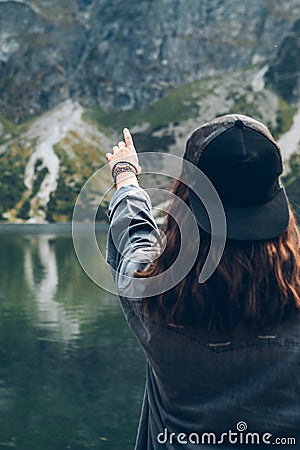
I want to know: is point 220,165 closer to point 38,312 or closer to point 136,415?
point 136,415

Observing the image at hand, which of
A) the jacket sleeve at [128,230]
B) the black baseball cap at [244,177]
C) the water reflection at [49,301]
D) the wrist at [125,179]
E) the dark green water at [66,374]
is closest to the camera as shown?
the black baseball cap at [244,177]

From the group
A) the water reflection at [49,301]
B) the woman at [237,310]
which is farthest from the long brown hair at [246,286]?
the water reflection at [49,301]

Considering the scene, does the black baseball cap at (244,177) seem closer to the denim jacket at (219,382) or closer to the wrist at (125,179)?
the denim jacket at (219,382)

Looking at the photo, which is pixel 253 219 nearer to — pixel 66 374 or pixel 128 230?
pixel 128 230

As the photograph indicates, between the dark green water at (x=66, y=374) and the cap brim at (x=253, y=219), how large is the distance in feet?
73.0

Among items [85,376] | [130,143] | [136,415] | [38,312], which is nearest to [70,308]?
[38,312]

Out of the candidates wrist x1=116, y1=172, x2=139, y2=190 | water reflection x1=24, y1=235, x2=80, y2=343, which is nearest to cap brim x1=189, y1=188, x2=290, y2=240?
wrist x1=116, y1=172, x2=139, y2=190

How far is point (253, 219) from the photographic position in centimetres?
289

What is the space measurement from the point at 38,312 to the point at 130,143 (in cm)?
4635

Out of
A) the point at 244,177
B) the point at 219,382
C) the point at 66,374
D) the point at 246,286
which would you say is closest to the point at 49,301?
the point at 66,374

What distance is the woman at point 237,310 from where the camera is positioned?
113 inches

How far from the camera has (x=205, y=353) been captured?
9.75 ft

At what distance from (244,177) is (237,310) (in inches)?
23.7

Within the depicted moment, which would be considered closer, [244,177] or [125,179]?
[244,177]
